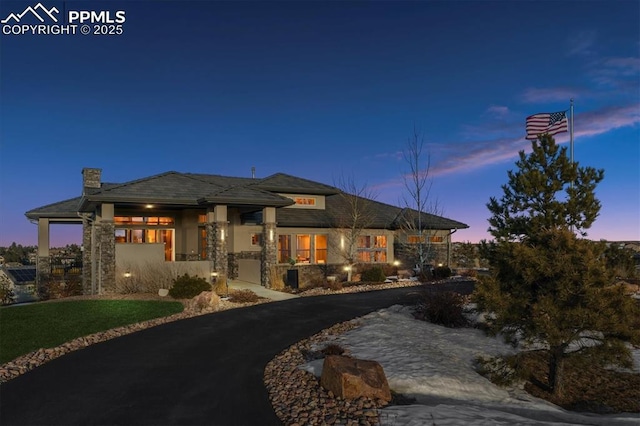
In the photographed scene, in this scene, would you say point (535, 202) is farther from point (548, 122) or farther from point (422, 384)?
point (422, 384)

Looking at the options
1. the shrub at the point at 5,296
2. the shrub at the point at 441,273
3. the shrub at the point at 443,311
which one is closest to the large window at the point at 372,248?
the shrub at the point at 441,273

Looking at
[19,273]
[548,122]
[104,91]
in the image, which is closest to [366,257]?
[548,122]

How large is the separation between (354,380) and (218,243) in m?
14.4

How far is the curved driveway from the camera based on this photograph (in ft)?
18.5

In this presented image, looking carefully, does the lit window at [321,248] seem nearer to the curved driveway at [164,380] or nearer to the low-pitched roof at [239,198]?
the low-pitched roof at [239,198]

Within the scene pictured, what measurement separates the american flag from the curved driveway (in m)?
14.4

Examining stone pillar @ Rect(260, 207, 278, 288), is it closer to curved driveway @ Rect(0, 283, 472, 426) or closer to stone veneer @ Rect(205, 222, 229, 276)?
stone veneer @ Rect(205, 222, 229, 276)

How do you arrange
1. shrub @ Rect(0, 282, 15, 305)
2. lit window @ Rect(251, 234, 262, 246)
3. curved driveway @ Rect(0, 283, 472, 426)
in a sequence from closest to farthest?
curved driveway @ Rect(0, 283, 472, 426) → shrub @ Rect(0, 282, 15, 305) → lit window @ Rect(251, 234, 262, 246)

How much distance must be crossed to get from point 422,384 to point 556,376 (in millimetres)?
3409

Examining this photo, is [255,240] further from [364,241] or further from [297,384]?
[297,384]

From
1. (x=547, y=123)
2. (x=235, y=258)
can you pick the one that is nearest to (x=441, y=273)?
(x=547, y=123)

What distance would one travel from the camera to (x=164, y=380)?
706cm

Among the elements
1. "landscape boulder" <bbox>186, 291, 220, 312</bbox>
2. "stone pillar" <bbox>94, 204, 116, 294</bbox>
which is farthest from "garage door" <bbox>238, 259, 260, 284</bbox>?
"stone pillar" <bbox>94, 204, 116, 294</bbox>

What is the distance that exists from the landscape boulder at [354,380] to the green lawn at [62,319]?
23.8 ft
